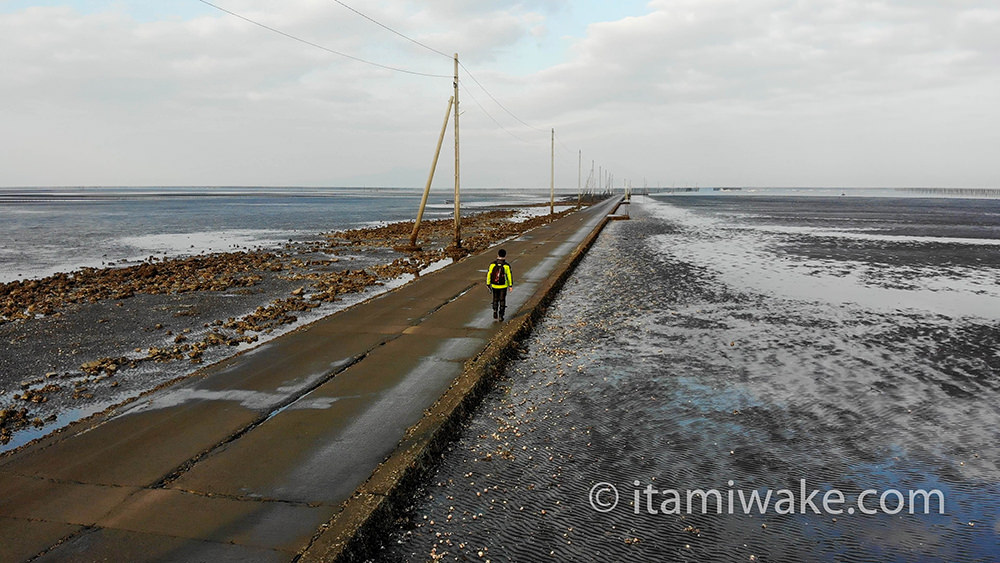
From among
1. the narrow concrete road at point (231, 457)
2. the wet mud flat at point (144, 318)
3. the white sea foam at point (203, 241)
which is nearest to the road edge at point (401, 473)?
the narrow concrete road at point (231, 457)

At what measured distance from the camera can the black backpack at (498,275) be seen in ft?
42.8

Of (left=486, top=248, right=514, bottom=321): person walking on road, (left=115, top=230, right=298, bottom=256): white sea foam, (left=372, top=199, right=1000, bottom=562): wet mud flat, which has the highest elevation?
A: (left=486, top=248, right=514, bottom=321): person walking on road

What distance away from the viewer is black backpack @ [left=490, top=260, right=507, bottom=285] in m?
13.0

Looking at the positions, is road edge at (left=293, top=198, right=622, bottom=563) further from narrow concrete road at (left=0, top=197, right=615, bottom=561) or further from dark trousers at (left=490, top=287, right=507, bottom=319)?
dark trousers at (left=490, top=287, right=507, bottom=319)

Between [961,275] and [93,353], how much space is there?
3032 centimetres

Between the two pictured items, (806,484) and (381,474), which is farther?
(806,484)

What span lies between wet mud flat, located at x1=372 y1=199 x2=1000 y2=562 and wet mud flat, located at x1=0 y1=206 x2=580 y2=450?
6.16 metres

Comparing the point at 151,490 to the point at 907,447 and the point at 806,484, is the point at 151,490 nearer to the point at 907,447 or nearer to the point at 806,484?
the point at 806,484

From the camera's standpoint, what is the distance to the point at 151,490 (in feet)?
18.8

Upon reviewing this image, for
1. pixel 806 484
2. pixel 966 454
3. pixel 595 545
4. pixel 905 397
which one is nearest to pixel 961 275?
pixel 905 397

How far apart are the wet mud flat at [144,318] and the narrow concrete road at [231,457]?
1.59 m

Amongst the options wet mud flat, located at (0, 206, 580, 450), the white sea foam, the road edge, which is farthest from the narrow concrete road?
the white sea foam

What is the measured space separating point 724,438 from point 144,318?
47.8 feet

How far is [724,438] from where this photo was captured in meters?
7.69
